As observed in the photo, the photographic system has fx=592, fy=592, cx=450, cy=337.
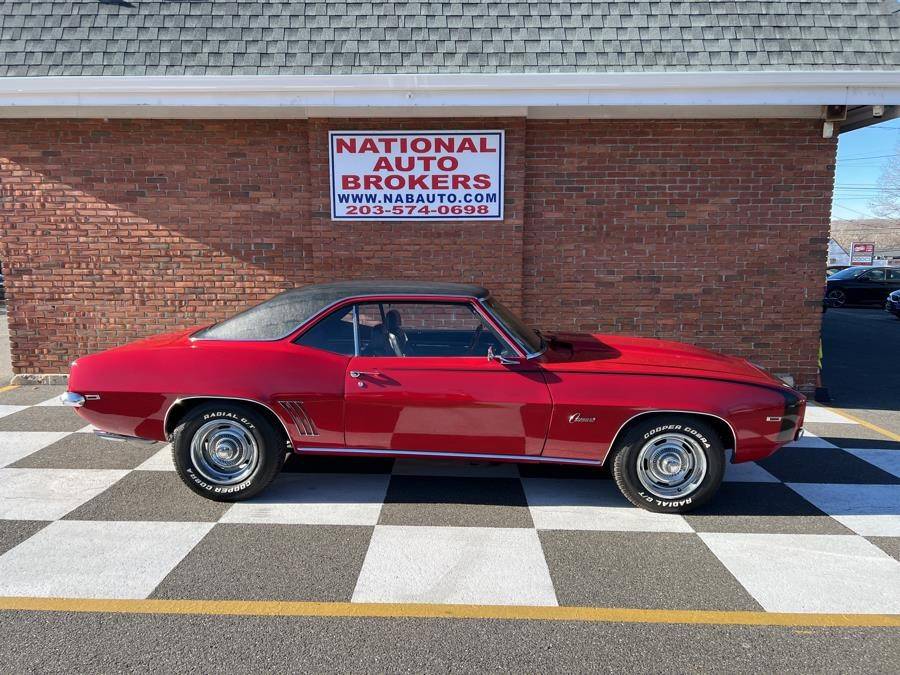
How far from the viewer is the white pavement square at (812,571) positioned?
113 inches

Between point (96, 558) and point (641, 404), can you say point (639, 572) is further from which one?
point (96, 558)

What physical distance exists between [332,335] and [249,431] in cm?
81

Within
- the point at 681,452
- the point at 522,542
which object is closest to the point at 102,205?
the point at 522,542

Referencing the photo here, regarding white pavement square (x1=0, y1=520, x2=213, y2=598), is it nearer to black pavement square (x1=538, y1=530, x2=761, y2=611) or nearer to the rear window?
the rear window

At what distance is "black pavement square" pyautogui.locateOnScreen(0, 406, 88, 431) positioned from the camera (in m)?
5.38

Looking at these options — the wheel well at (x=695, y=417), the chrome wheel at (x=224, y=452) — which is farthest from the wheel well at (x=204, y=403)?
the wheel well at (x=695, y=417)

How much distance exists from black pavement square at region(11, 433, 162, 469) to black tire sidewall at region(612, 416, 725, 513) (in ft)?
11.3

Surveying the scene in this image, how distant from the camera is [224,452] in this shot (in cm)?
385

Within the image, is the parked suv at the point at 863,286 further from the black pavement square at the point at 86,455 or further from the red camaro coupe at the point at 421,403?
the black pavement square at the point at 86,455

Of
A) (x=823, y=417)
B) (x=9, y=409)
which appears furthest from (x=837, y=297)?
(x=9, y=409)

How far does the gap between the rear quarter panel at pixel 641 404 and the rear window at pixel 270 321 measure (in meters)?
1.68

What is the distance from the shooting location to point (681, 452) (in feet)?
12.3

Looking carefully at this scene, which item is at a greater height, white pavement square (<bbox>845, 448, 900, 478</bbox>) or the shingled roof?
the shingled roof

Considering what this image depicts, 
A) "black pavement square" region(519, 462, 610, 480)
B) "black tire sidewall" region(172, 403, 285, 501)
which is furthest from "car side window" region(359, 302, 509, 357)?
"black pavement square" region(519, 462, 610, 480)
